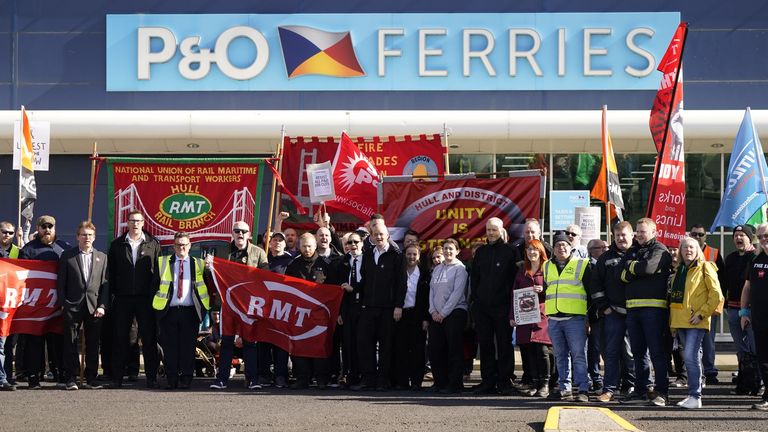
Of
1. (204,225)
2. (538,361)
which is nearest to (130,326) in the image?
(204,225)

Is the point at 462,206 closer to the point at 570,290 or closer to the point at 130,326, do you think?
the point at 570,290

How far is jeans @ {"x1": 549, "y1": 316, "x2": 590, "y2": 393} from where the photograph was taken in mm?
12547

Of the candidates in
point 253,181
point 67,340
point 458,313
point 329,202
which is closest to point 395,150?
point 329,202

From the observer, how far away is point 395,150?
17.5m

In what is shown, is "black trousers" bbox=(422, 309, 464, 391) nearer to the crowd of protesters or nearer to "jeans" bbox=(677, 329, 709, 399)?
the crowd of protesters

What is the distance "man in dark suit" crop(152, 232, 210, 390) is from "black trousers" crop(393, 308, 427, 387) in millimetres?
2348

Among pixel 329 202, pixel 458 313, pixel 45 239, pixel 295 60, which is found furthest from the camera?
pixel 295 60

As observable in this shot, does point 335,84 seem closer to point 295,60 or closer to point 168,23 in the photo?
point 295,60

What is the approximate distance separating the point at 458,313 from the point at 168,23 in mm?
10697

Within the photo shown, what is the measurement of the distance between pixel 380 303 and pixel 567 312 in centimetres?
229

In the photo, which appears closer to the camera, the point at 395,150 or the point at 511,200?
the point at 511,200

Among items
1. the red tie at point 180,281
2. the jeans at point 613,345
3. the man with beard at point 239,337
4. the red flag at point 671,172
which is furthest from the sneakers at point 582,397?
the red tie at point 180,281

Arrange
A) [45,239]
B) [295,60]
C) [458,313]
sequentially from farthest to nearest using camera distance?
[295,60]
[45,239]
[458,313]

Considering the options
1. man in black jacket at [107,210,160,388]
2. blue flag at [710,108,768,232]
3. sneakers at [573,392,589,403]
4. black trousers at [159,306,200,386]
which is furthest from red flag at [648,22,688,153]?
man in black jacket at [107,210,160,388]
